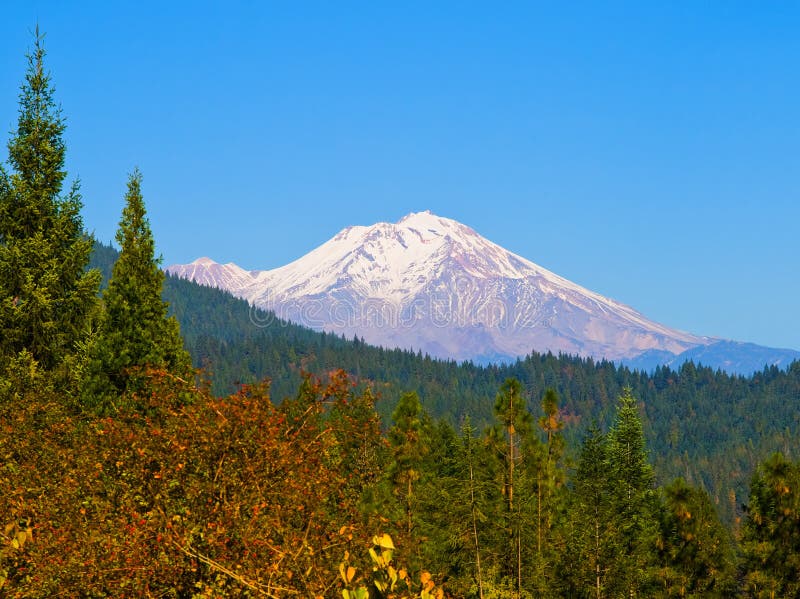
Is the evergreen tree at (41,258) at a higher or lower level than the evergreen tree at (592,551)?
higher

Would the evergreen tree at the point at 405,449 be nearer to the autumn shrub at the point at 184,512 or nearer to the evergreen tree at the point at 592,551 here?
the evergreen tree at the point at 592,551

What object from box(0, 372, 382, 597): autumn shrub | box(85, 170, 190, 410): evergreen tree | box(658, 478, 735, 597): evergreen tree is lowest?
box(658, 478, 735, 597): evergreen tree

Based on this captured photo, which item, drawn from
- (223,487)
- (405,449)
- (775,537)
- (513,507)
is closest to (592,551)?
(513,507)

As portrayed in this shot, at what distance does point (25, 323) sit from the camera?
35375 mm

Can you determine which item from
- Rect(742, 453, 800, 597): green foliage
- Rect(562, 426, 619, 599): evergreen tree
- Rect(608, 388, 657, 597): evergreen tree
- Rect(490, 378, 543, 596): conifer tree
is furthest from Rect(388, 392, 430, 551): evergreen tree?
Rect(742, 453, 800, 597): green foliage

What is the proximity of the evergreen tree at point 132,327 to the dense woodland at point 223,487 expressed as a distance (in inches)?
3.5

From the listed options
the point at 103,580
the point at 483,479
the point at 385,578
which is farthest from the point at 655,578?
the point at 385,578

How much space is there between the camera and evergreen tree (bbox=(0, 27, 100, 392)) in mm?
35125

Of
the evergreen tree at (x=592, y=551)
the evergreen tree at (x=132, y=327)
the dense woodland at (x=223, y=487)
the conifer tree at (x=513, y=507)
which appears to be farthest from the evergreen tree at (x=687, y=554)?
the evergreen tree at (x=132, y=327)

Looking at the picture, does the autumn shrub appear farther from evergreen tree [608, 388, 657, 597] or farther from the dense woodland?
evergreen tree [608, 388, 657, 597]

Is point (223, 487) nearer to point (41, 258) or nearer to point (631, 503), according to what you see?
point (41, 258)

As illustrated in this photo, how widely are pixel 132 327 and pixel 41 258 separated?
4.75m

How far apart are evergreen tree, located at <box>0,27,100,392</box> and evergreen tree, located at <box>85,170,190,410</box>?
1824 millimetres

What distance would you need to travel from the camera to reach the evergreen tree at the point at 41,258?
3512 centimetres
